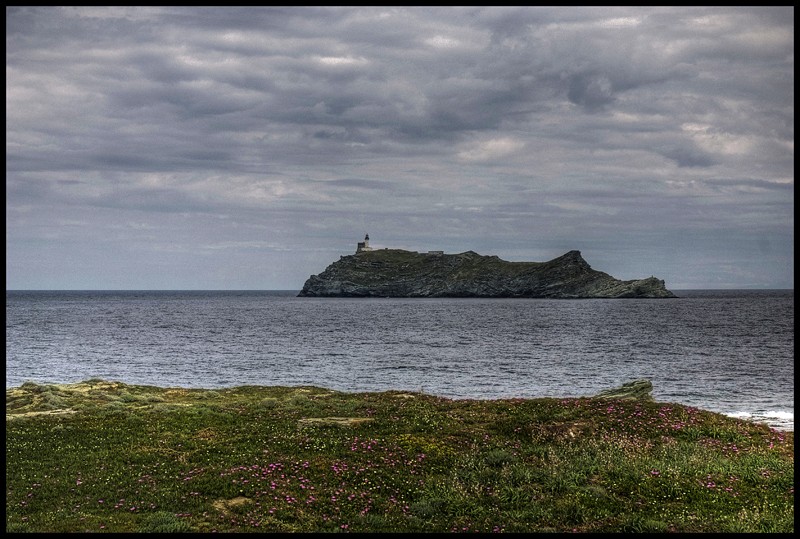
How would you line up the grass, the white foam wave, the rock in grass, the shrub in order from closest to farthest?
the shrub → the grass → the rock in grass → the white foam wave

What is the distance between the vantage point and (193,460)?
77.7 feet

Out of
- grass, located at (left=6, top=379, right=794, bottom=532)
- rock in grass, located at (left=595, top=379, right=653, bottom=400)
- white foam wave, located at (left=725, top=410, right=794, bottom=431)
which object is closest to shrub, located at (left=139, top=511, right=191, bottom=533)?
grass, located at (left=6, top=379, right=794, bottom=532)

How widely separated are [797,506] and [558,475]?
1251 centimetres

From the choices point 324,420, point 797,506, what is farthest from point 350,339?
point 797,506

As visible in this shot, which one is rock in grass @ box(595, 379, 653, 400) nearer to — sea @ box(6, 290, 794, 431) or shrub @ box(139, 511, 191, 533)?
sea @ box(6, 290, 794, 431)

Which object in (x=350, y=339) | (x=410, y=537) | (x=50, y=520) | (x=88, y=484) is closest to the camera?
(x=410, y=537)

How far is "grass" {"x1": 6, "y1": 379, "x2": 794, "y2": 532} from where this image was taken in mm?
18156

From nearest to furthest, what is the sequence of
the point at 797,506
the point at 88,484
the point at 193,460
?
1. the point at 797,506
2. the point at 88,484
3. the point at 193,460

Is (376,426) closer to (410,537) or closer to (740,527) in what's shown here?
(410,537)

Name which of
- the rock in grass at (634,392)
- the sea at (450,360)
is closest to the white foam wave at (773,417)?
the sea at (450,360)

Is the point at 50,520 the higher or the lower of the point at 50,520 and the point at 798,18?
the lower

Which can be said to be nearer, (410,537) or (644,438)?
(410,537)

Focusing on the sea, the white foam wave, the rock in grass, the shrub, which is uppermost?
the rock in grass

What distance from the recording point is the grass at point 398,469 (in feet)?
59.6
